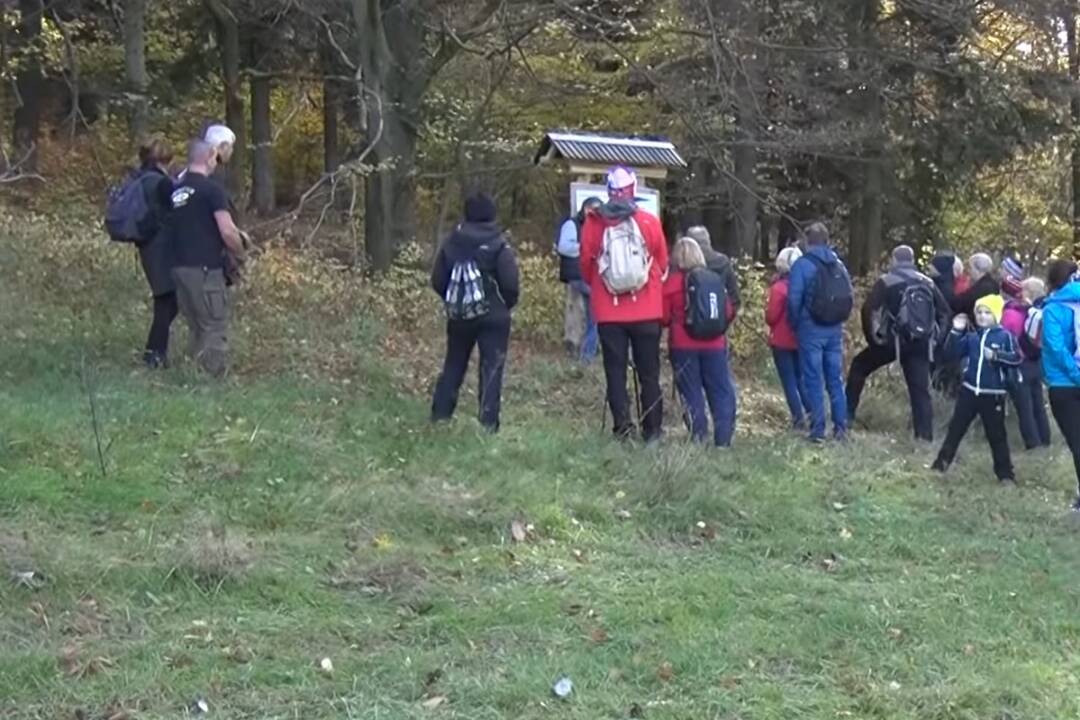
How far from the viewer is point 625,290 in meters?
8.93

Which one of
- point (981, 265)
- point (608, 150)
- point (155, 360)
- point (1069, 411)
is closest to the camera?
point (1069, 411)

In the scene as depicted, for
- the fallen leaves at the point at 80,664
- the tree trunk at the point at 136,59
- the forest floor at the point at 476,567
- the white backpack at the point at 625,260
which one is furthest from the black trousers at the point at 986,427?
the tree trunk at the point at 136,59

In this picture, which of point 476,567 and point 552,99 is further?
point 552,99

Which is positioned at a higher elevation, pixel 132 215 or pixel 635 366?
pixel 132 215

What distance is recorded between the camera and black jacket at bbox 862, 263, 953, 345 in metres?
10.9

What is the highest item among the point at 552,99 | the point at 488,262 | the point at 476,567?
the point at 552,99

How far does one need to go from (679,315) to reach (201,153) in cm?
368

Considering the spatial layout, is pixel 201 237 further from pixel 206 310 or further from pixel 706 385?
pixel 706 385

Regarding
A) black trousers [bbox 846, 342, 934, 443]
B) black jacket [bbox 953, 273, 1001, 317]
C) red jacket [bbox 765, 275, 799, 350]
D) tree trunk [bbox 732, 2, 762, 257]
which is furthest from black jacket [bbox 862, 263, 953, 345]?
tree trunk [bbox 732, 2, 762, 257]

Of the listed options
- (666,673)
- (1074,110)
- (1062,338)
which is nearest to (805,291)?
(1062,338)

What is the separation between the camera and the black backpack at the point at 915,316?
35.3 ft

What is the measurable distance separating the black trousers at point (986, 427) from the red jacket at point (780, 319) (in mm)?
1598

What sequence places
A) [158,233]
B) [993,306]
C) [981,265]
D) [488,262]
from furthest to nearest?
[981,265]
[158,233]
[993,306]
[488,262]

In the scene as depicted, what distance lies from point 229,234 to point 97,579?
4.08 meters
